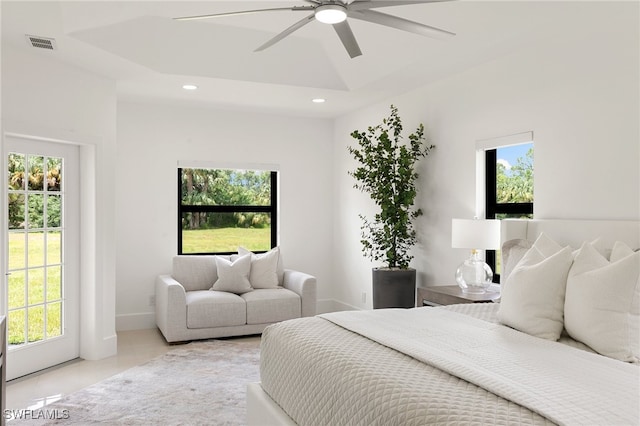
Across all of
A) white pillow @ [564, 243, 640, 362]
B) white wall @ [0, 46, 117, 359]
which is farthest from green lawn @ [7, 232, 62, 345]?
white pillow @ [564, 243, 640, 362]

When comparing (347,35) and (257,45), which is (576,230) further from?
(257,45)

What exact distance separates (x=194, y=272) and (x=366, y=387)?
158 inches

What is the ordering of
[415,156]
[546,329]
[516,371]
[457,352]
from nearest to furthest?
[516,371]
[457,352]
[546,329]
[415,156]

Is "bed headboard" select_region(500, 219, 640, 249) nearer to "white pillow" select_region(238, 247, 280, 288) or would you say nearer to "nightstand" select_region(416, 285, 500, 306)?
"nightstand" select_region(416, 285, 500, 306)

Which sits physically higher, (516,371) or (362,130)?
(362,130)

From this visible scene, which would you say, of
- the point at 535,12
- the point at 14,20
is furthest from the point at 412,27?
the point at 14,20

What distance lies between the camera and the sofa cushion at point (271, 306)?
5.21 metres

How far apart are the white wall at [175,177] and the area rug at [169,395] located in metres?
1.47

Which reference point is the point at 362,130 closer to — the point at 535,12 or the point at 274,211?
the point at 274,211

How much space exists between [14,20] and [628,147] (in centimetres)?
383

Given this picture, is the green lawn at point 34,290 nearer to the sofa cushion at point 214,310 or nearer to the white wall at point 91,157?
the white wall at point 91,157

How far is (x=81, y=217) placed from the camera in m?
4.59

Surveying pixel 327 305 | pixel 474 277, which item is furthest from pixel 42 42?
pixel 327 305

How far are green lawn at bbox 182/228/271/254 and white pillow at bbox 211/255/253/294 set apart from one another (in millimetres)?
742
